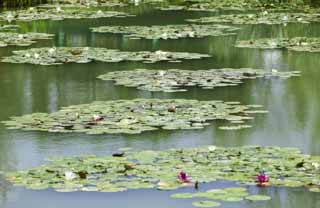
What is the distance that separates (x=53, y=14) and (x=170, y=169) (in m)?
10.1

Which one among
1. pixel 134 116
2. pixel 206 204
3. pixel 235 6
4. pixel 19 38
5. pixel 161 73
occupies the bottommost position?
pixel 206 204

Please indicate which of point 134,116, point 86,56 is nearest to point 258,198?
point 134,116

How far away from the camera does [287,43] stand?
986cm

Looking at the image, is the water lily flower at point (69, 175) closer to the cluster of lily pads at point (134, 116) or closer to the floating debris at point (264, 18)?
the cluster of lily pads at point (134, 116)

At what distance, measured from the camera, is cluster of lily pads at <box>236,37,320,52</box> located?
943 cm

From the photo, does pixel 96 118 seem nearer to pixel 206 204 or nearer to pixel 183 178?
pixel 183 178

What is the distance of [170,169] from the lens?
4363 millimetres

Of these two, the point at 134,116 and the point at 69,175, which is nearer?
the point at 69,175

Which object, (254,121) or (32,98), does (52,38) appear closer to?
(32,98)

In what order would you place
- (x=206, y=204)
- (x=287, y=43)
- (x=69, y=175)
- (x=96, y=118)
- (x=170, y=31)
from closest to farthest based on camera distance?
(x=206, y=204) < (x=69, y=175) < (x=96, y=118) < (x=287, y=43) < (x=170, y=31)

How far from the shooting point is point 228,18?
1304 centimetres

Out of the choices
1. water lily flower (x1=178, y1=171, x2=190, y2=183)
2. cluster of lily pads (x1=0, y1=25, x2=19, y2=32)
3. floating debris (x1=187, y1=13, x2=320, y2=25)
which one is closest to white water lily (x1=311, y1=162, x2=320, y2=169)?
water lily flower (x1=178, y1=171, x2=190, y2=183)

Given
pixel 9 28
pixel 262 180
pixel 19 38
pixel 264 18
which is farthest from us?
pixel 264 18

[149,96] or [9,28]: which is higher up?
[9,28]
